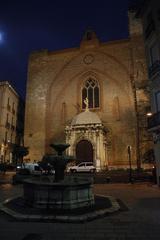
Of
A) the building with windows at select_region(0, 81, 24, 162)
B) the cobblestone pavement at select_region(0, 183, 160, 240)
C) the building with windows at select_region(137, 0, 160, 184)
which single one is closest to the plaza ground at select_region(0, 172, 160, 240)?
the cobblestone pavement at select_region(0, 183, 160, 240)

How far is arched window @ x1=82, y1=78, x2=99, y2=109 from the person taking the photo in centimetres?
3013

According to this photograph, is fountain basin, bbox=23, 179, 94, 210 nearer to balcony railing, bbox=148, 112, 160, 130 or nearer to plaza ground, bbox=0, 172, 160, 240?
plaza ground, bbox=0, 172, 160, 240

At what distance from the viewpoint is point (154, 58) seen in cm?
1438

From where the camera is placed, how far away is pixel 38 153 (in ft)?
96.5

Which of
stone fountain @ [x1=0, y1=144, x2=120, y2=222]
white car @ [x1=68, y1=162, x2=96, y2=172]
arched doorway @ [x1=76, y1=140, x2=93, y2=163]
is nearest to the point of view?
stone fountain @ [x1=0, y1=144, x2=120, y2=222]

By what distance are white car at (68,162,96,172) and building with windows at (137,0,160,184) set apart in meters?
11.0

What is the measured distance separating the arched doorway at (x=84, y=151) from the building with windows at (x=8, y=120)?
1486 cm

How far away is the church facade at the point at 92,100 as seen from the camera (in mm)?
26109

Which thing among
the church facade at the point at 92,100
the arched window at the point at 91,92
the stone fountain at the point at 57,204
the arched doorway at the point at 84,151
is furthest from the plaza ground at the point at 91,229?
the arched window at the point at 91,92

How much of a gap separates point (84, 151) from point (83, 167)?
99.2 inches

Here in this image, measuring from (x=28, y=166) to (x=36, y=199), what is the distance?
17125 mm

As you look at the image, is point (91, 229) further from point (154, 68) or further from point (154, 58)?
point (154, 58)

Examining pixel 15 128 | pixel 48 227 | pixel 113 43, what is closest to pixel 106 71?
pixel 113 43

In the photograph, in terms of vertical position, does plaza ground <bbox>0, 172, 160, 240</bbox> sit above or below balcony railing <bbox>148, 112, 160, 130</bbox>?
below
